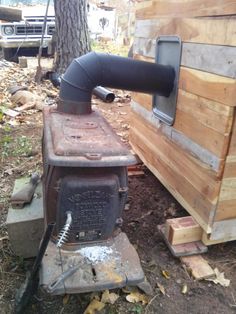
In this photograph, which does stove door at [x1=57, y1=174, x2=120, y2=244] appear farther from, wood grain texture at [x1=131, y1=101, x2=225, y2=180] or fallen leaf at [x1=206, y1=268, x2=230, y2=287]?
fallen leaf at [x1=206, y1=268, x2=230, y2=287]

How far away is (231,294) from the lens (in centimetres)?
185

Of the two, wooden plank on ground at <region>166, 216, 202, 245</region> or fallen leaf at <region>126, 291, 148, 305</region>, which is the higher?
wooden plank on ground at <region>166, 216, 202, 245</region>

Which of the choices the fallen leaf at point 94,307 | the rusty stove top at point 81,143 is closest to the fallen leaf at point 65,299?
the fallen leaf at point 94,307

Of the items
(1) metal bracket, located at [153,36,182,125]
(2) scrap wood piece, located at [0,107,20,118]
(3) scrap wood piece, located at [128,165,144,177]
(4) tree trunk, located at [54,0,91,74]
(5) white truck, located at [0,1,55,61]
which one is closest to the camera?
(1) metal bracket, located at [153,36,182,125]

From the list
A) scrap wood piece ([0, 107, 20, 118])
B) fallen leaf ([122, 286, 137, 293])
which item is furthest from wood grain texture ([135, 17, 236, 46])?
scrap wood piece ([0, 107, 20, 118])

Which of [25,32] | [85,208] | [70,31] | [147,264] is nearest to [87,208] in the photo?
[85,208]

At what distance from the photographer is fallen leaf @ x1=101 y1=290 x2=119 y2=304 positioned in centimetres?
171

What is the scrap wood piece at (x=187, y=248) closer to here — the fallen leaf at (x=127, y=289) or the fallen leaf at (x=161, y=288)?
the fallen leaf at (x=161, y=288)

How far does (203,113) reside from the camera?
1976 mm

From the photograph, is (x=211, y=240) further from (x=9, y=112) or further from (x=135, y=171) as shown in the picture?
(x=9, y=112)

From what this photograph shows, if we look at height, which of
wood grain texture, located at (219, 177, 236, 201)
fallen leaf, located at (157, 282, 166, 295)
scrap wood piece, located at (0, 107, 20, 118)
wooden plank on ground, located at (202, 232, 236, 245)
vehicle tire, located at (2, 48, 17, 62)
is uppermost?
vehicle tire, located at (2, 48, 17, 62)

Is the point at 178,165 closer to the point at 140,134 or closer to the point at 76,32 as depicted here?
the point at 140,134

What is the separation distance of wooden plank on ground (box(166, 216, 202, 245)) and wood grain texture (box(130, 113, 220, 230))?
0.20ft

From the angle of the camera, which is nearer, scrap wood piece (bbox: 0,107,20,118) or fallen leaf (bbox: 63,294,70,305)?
fallen leaf (bbox: 63,294,70,305)
